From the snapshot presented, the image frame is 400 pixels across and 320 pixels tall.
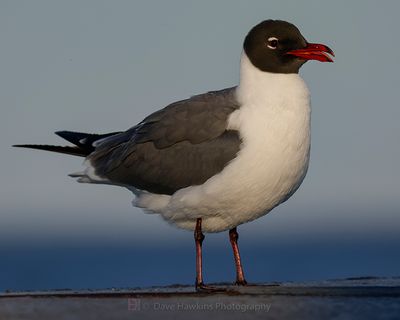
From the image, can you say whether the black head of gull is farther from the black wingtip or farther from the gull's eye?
the black wingtip

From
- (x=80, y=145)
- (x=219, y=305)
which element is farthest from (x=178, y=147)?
(x=219, y=305)

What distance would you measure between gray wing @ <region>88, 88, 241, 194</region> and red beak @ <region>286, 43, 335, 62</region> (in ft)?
2.65

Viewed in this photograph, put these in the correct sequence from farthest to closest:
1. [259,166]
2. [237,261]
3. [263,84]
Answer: [237,261], [263,84], [259,166]

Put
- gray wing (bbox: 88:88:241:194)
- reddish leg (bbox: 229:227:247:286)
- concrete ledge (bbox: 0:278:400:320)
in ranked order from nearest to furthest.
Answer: concrete ledge (bbox: 0:278:400:320), gray wing (bbox: 88:88:241:194), reddish leg (bbox: 229:227:247:286)

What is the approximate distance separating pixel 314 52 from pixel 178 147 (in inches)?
68.3

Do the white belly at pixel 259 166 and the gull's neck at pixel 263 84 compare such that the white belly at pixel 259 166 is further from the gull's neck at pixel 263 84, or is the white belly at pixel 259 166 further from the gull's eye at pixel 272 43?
the gull's eye at pixel 272 43

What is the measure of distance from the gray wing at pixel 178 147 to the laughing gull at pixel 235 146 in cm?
1

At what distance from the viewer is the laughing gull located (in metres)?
14.3

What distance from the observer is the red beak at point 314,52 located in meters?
14.9

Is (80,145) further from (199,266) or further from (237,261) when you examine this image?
(199,266)

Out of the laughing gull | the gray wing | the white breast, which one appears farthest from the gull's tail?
the white breast

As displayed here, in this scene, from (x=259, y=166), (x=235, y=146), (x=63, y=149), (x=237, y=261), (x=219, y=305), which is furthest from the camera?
(x=63, y=149)

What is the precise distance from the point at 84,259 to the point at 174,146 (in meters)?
64.1

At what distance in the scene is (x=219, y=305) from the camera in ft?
39.2
